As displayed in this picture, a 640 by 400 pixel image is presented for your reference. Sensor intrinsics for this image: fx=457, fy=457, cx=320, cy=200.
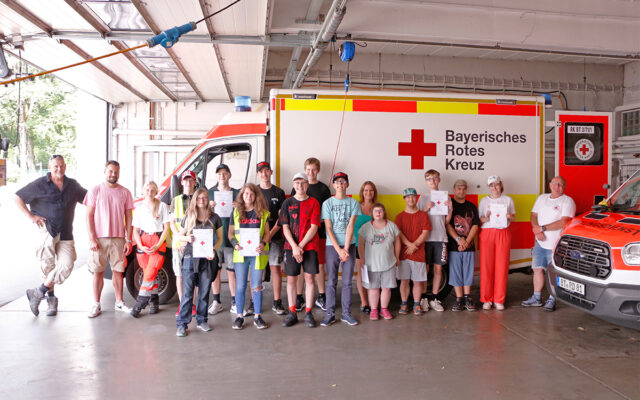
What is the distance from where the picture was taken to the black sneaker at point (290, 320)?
499 centimetres

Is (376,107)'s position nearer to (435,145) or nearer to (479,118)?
(435,145)

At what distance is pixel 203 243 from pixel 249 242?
1.54ft

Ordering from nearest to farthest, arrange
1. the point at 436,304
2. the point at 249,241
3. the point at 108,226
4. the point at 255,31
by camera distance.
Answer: the point at 249,241 → the point at 108,226 → the point at 436,304 → the point at 255,31

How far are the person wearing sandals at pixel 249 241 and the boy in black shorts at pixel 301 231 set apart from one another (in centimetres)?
23

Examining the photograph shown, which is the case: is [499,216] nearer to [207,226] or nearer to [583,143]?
[583,143]

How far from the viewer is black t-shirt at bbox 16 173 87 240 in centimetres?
523

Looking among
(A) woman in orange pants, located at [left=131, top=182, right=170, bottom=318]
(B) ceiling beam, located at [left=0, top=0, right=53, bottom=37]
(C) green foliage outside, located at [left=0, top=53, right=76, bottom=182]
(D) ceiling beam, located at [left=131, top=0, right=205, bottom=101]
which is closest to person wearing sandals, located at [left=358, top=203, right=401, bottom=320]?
(A) woman in orange pants, located at [left=131, top=182, right=170, bottom=318]

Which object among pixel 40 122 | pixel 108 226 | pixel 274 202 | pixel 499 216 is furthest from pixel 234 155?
pixel 40 122

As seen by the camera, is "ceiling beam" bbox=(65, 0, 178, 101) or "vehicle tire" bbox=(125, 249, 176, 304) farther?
"vehicle tire" bbox=(125, 249, 176, 304)

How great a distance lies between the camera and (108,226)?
524 centimetres

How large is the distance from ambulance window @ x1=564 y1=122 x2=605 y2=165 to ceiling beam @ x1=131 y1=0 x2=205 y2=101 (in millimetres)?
5636

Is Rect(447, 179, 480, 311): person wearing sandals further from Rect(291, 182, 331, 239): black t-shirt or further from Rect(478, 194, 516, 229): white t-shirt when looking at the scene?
Rect(291, 182, 331, 239): black t-shirt

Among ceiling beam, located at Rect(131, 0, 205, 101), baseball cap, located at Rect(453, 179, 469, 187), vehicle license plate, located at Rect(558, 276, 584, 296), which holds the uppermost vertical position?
ceiling beam, located at Rect(131, 0, 205, 101)

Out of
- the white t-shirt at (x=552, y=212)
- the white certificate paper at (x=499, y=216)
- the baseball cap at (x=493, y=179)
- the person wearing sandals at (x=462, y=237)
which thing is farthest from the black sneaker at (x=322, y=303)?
the white t-shirt at (x=552, y=212)
